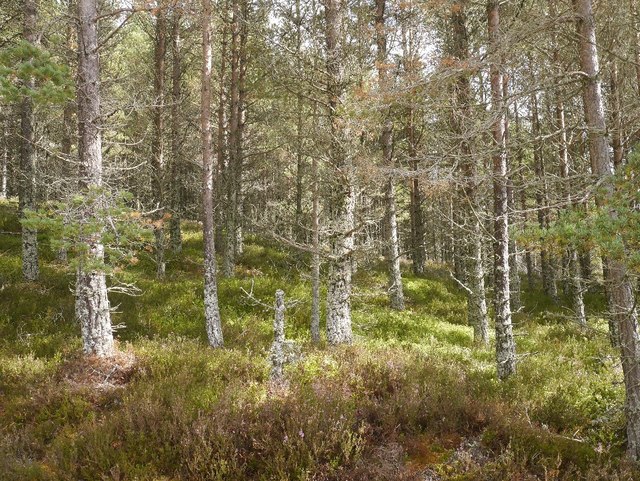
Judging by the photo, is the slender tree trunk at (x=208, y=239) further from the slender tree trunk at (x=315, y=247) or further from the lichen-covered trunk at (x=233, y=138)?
the lichen-covered trunk at (x=233, y=138)

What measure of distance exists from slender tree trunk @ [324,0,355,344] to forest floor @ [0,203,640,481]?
0.88 m

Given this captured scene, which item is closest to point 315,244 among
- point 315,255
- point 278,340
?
point 315,255

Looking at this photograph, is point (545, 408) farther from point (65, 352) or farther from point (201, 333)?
point (65, 352)

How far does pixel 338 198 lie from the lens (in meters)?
9.41

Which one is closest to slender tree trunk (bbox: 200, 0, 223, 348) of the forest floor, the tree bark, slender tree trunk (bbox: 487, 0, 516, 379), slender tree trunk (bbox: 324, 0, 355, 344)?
the tree bark

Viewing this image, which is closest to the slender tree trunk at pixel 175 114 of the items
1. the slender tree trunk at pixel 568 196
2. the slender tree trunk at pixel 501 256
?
the slender tree trunk at pixel 501 256

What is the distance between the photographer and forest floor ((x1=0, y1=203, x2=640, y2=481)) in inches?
209

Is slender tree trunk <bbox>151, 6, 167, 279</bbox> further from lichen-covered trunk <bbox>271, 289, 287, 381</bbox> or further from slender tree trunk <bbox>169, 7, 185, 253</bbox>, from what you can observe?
lichen-covered trunk <bbox>271, 289, 287, 381</bbox>

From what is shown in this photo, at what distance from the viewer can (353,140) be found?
30.7ft

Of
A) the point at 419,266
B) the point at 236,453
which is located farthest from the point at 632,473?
the point at 419,266

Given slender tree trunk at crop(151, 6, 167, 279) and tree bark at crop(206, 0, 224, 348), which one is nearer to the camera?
tree bark at crop(206, 0, 224, 348)

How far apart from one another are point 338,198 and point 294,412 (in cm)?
494

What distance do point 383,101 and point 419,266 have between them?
1706cm

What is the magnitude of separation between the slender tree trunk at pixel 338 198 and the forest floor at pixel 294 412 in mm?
884
